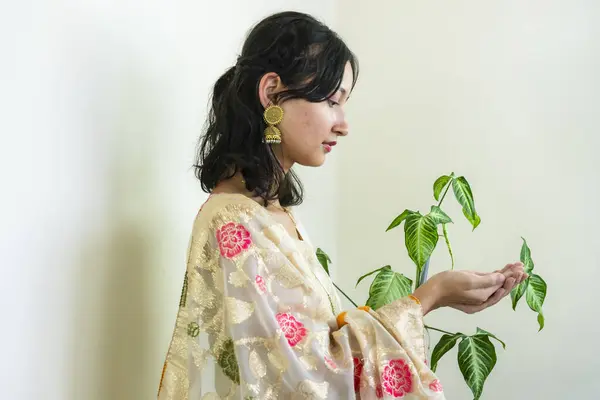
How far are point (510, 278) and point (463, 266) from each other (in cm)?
87

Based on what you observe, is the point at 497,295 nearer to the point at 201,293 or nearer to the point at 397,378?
the point at 397,378

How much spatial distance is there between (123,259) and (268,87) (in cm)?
39

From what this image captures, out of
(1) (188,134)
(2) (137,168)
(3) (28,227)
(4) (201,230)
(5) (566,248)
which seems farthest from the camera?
(5) (566,248)

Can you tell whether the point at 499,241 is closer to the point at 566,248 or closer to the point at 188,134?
the point at 566,248

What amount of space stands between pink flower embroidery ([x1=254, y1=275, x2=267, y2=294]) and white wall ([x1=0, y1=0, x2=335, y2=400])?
11.5 inches

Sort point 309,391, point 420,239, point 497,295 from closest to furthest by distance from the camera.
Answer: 1. point 309,391
2. point 497,295
3. point 420,239

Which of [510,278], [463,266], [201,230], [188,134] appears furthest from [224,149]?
[463,266]

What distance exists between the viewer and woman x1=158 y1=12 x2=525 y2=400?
929 mm

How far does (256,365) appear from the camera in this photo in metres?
0.92

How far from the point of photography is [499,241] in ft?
6.29

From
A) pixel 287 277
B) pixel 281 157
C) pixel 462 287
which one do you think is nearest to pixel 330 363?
pixel 287 277

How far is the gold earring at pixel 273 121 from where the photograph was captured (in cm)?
107

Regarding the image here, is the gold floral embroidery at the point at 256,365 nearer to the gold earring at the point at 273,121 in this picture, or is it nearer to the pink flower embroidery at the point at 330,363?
the pink flower embroidery at the point at 330,363

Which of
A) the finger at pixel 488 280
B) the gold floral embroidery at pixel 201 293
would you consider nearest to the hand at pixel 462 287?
the finger at pixel 488 280
